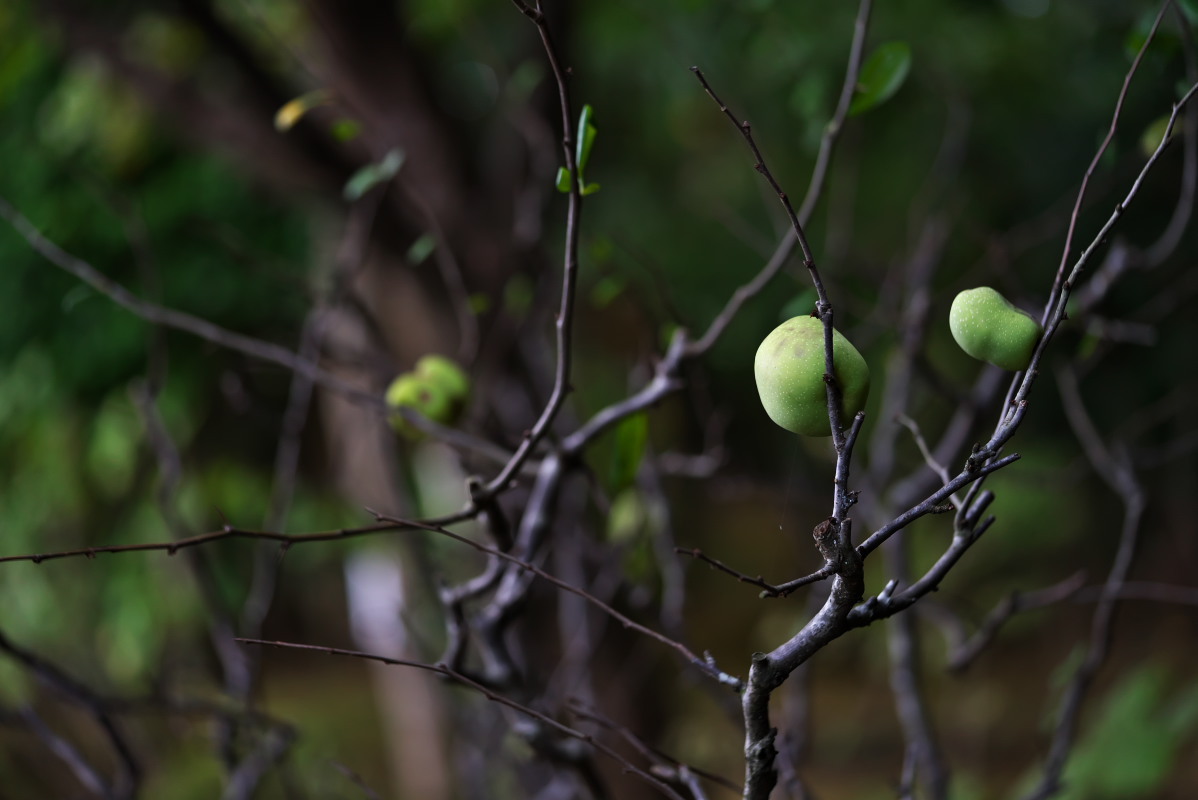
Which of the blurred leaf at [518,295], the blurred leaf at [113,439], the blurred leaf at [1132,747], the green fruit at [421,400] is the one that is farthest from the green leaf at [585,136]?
the blurred leaf at [113,439]

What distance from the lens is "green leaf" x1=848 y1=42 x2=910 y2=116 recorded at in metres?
0.61

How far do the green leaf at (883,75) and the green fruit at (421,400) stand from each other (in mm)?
373

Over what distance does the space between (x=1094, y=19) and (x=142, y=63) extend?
158cm

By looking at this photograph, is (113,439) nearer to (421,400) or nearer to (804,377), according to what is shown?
(421,400)

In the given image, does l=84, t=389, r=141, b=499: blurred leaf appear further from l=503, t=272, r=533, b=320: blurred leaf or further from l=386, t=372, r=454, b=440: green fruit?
l=386, t=372, r=454, b=440: green fruit

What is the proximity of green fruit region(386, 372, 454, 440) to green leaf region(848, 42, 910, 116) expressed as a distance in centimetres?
37

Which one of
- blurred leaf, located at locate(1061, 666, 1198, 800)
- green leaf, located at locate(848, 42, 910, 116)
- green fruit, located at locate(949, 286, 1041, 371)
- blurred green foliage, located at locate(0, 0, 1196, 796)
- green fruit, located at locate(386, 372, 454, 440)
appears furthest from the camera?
blurred leaf, located at locate(1061, 666, 1198, 800)

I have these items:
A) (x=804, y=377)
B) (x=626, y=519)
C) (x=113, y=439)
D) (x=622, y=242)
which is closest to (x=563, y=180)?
(x=804, y=377)

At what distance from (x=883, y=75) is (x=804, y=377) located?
1.24 feet

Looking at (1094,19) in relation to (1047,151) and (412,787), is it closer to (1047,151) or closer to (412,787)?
(1047,151)

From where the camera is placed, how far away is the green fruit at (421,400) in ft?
2.39

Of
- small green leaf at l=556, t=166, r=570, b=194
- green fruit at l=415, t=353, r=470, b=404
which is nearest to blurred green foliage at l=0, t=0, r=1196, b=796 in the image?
green fruit at l=415, t=353, r=470, b=404

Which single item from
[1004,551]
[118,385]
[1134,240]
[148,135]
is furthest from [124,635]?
[1004,551]

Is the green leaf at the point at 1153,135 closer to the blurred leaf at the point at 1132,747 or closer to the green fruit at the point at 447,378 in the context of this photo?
the green fruit at the point at 447,378
